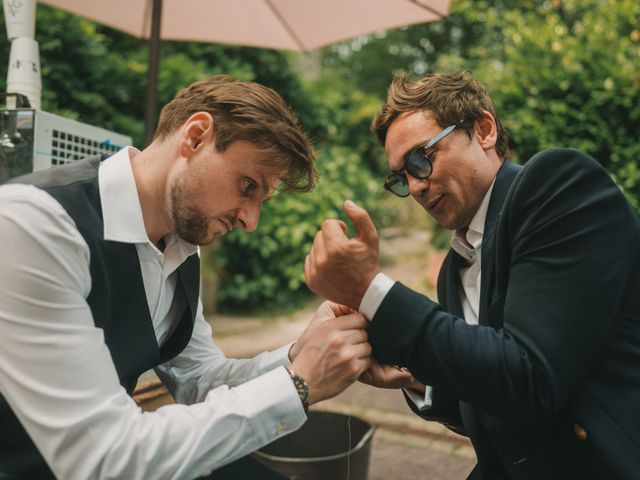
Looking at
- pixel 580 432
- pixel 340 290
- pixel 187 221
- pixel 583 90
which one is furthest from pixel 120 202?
pixel 583 90

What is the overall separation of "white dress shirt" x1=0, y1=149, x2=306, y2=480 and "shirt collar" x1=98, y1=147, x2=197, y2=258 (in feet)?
0.40

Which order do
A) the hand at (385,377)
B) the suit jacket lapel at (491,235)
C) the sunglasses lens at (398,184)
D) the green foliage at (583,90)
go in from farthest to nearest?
the green foliage at (583,90) → the sunglasses lens at (398,184) → the hand at (385,377) → the suit jacket lapel at (491,235)

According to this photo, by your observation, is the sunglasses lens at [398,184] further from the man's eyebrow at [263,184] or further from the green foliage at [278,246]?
the green foliage at [278,246]

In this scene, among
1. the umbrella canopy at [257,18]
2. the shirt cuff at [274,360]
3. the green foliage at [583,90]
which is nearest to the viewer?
the shirt cuff at [274,360]

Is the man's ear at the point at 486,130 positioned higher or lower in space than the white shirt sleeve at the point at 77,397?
higher

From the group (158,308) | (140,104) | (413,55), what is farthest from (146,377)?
(413,55)

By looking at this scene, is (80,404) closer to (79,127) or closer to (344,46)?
(79,127)

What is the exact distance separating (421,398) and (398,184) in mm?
905

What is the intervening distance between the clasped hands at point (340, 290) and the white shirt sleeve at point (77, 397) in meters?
0.12

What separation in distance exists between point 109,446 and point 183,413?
0.18 meters

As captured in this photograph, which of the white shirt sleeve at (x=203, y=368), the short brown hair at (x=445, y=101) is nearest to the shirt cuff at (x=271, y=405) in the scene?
the white shirt sleeve at (x=203, y=368)

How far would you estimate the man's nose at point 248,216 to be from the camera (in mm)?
1791

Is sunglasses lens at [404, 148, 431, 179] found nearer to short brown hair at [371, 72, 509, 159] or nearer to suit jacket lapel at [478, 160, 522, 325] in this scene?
short brown hair at [371, 72, 509, 159]

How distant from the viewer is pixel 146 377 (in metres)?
2.42
